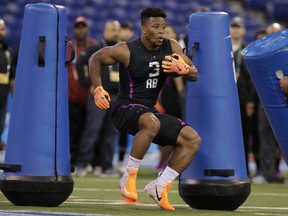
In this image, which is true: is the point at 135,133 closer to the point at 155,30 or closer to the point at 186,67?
the point at 186,67

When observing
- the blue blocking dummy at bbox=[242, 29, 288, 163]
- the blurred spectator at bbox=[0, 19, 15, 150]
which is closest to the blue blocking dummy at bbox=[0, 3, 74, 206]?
the blue blocking dummy at bbox=[242, 29, 288, 163]

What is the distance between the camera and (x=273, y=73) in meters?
6.64

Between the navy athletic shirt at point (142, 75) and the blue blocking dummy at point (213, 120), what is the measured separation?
11.2 inches

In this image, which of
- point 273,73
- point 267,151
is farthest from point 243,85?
point 273,73

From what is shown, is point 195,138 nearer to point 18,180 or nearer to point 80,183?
point 18,180

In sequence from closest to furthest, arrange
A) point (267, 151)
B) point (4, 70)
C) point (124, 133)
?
point (267, 151) → point (4, 70) → point (124, 133)

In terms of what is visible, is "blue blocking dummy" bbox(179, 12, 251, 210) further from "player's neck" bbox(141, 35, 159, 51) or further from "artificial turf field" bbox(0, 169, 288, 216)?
"player's neck" bbox(141, 35, 159, 51)

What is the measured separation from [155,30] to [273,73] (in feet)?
4.01

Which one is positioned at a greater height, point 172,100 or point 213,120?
point 213,120

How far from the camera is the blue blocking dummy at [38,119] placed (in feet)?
23.7

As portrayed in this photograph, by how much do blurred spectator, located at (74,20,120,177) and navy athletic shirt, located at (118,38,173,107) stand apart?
484 cm

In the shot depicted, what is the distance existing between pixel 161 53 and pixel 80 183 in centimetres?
360

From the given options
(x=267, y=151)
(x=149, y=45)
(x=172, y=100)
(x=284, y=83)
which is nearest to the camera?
(x=284, y=83)

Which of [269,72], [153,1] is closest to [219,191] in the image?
[269,72]
